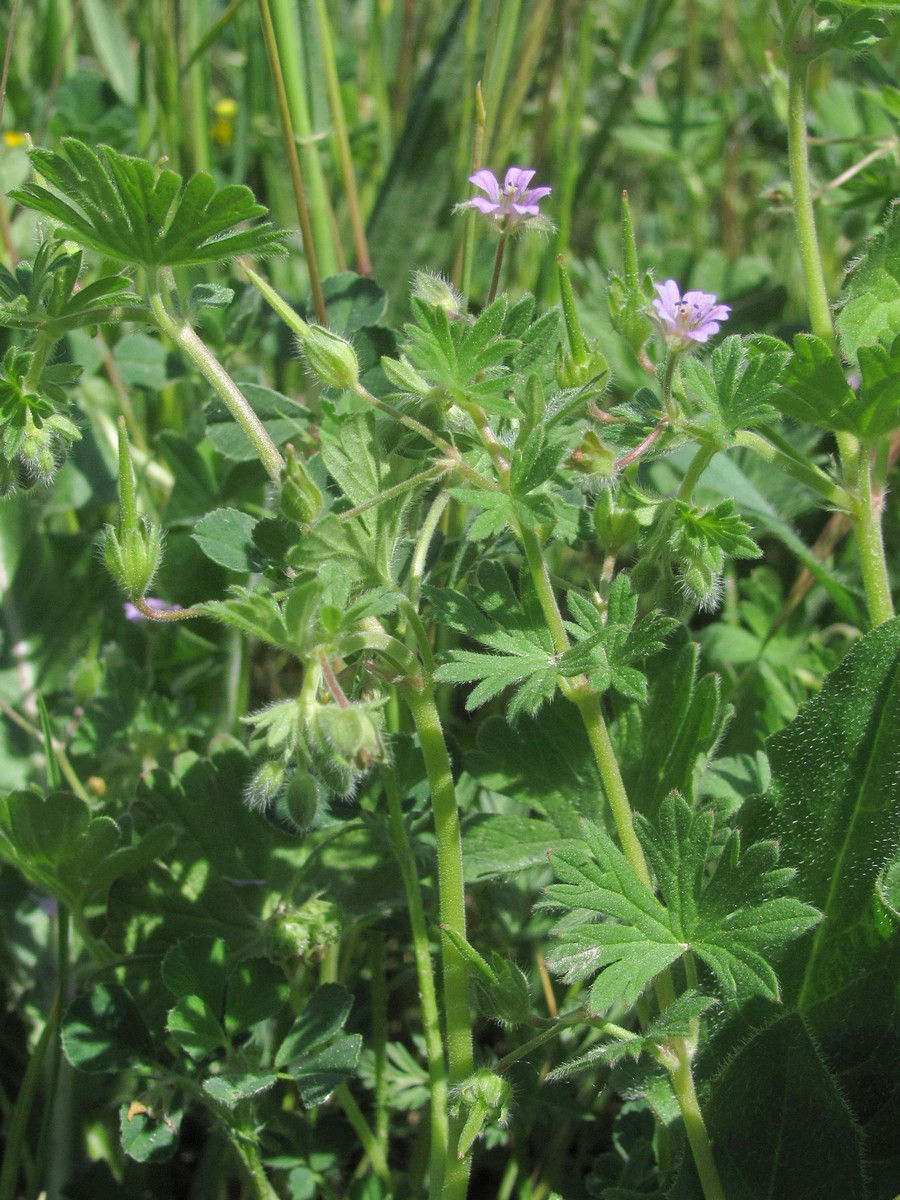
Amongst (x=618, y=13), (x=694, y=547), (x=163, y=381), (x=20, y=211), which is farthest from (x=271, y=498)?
Result: (x=618, y=13)

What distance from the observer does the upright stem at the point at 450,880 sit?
1159 mm

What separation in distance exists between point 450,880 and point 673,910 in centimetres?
23

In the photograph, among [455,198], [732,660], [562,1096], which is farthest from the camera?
[455,198]

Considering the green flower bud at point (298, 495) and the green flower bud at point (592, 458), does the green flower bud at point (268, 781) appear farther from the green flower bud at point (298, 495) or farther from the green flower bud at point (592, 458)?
the green flower bud at point (592, 458)

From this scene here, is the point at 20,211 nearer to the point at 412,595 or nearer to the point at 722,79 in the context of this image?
the point at 412,595

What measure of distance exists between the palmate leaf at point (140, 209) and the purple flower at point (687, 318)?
15.8 inches

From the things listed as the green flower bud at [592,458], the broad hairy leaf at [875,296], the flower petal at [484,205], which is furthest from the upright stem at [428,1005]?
the broad hairy leaf at [875,296]

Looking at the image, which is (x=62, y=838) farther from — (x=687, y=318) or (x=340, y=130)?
(x=340, y=130)

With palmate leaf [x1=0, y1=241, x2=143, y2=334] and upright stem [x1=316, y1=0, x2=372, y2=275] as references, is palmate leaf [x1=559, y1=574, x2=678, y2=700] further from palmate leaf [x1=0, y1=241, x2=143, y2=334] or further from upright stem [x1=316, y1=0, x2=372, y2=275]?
upright stem [x1=316, y1=0, x2=372, y2=275]

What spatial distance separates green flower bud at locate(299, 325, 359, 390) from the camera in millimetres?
1155

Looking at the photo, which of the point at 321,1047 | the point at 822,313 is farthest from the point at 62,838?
the point at 822,313

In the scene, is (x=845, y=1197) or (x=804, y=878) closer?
(x=845, y=1197)

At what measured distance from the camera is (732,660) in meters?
1.88

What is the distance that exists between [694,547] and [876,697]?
0.28m
